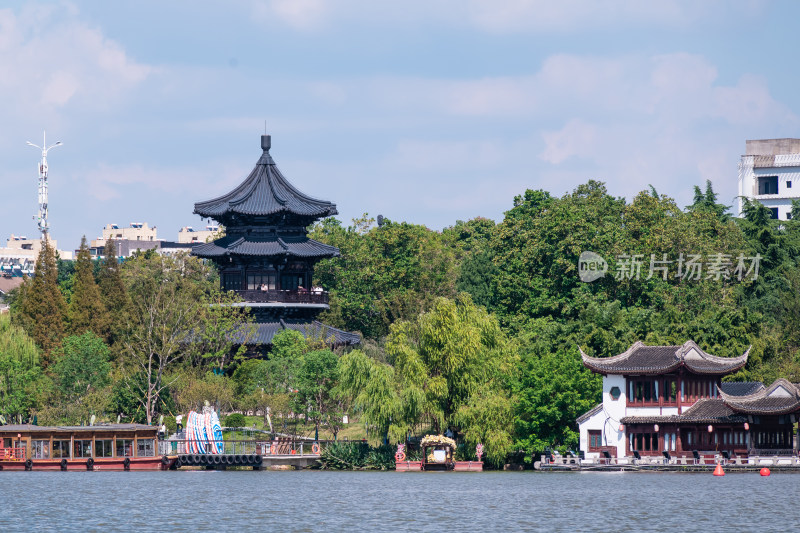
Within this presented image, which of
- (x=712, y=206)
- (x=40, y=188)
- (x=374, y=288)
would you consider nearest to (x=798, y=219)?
(x=712, y=206)

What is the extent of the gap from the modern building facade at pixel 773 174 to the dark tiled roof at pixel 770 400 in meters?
58.0

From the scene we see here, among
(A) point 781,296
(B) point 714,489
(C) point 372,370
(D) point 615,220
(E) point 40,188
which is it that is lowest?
(B) point 714,489

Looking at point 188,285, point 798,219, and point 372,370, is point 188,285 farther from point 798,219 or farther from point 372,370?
point 798,219

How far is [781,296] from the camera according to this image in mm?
76688

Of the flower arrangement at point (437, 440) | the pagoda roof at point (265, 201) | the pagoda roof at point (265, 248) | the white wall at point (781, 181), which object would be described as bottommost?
the flower arrangement at point (437, 440)

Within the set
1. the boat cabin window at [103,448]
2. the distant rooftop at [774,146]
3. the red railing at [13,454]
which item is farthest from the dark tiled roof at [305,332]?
the distant rooftop at [774,146]

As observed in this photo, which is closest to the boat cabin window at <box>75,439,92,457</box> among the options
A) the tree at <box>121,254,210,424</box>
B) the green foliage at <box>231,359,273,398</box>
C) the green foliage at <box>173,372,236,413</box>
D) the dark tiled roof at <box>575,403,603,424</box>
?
the tree at <box>121,254,210,424</box>

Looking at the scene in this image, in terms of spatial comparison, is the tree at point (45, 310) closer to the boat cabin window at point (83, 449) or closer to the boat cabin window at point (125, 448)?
the boat cabin window at point (83, 449)

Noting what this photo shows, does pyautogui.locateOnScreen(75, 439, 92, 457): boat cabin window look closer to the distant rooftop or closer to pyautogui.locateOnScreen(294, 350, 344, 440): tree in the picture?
pyautogui.locateOnScreen(294, 350, 344, 440): tree

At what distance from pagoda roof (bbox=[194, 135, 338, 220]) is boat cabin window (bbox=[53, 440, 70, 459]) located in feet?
70.8

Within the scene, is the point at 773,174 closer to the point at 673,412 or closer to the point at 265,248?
the point at 265,248

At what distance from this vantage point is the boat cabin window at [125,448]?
66312 mm

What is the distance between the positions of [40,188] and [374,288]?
5264 centimetres

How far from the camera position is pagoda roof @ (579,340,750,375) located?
63500mm
